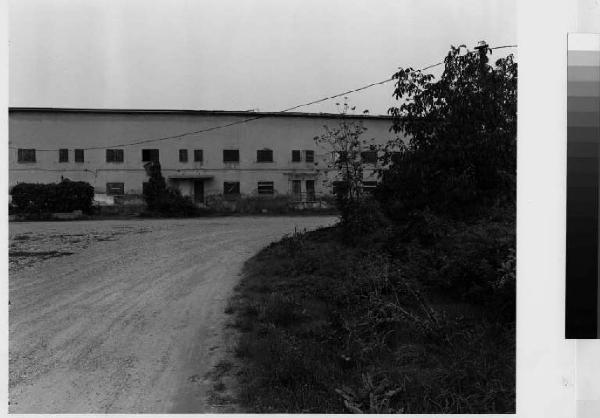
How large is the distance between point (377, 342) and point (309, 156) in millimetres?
8671

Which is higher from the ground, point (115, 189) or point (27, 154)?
point (27, 154)

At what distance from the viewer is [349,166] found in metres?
9.48

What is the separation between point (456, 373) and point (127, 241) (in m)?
10.1

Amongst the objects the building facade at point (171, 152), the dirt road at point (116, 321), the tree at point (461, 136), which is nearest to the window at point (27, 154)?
the building facade at point (171, 152)

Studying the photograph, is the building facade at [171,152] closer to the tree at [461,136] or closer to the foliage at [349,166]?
the foliage at [349,166]

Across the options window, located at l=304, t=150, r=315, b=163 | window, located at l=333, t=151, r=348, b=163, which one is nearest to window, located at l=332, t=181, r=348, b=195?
window, located at l=333, t=151, r=348, b=163

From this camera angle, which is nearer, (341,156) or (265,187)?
(341,156)

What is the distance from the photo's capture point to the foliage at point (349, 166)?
30.4 ft

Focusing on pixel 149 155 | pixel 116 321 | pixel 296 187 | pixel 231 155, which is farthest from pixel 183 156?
pixel 116 321

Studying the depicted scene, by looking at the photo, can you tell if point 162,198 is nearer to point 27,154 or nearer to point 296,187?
point 27,154

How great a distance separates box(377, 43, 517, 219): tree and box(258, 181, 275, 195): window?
11376 millimetres

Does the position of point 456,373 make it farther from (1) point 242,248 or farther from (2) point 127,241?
(2) point 127,241

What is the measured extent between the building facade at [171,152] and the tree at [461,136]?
561 cm

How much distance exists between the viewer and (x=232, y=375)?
413cm
